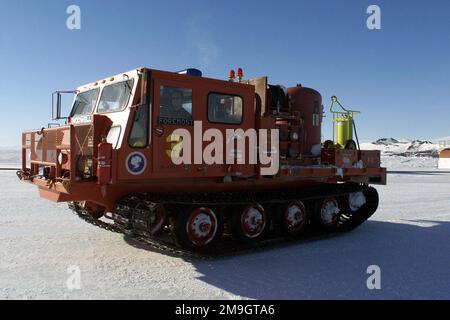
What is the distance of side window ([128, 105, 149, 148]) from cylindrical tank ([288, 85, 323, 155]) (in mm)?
4160

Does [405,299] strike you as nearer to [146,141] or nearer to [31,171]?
[146,141]

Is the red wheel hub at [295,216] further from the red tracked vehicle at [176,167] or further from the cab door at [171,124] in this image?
the cab door at [171,124]

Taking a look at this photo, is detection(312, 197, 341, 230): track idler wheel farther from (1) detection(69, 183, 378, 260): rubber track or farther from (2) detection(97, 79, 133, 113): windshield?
(2) detection(97, 79, 133, 113): windshield

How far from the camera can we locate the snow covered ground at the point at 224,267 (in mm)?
5480

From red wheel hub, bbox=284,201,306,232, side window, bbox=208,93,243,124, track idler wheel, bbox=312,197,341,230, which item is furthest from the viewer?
track idler wheel, bbox=312,197,341,230

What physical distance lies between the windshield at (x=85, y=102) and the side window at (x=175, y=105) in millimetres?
1902

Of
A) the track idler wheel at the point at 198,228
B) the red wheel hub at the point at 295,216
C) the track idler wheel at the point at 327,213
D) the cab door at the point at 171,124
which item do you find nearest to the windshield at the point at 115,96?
the cab door at the point at 171,124

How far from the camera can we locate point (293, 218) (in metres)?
8.76

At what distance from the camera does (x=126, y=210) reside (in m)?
Answer: 6.78

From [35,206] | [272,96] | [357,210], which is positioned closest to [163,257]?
[272,96]

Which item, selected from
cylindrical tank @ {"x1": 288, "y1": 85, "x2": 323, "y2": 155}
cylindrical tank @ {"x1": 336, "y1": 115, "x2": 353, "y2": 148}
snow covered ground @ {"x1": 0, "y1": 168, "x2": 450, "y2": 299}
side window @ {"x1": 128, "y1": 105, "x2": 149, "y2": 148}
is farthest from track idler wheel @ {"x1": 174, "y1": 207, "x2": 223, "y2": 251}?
cylindrical tank @ {"x1": 336, "y1": 115, "x2": 353, "y2": 148}

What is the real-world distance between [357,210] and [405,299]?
5.21 m

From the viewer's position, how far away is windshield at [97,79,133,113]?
696 centimetres
